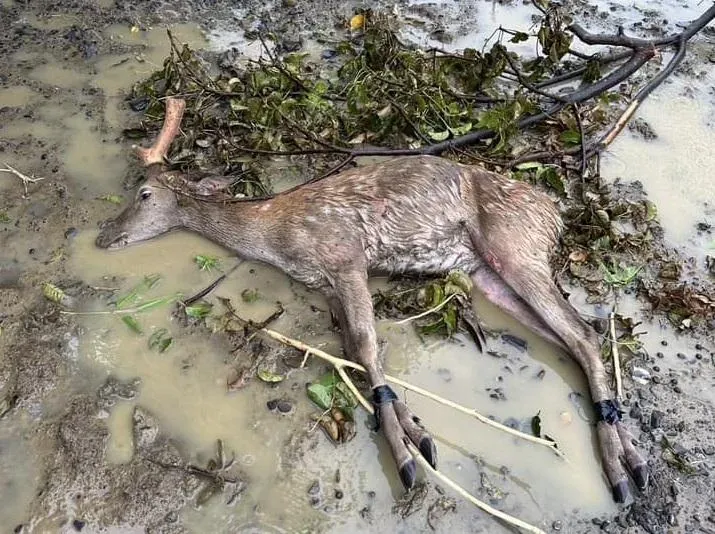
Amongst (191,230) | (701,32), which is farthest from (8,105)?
(701,32)

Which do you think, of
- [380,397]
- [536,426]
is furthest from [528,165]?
[380,397]

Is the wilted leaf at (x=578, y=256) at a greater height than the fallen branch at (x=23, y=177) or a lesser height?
greater

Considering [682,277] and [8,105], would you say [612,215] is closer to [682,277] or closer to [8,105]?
[682,277]

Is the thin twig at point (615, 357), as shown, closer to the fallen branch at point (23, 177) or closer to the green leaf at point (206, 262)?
the green leaf at point (206, 262)

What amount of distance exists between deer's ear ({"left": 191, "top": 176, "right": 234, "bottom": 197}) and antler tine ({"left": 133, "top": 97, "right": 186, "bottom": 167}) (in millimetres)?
381

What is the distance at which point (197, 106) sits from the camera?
594 centimetres

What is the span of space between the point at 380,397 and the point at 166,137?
2709mm

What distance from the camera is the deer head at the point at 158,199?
16.7 ft

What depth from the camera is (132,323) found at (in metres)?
4.52

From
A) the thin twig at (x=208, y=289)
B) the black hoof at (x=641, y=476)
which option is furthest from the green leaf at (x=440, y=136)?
the black hoof at (x=641, y=476)

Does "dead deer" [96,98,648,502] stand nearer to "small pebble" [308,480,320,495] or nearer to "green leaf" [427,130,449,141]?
"green leaf" [427,130,449,141]

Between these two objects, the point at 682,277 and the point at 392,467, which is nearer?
the point at 392,467

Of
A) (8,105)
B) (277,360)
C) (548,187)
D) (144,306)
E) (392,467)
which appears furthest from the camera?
(8,105)

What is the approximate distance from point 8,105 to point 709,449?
20.8ft
